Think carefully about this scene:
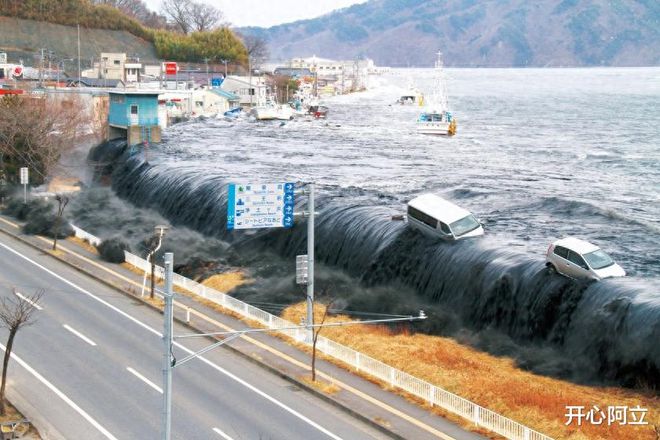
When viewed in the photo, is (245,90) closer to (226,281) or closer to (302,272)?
(226,281)

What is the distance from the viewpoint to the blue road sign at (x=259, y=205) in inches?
1479

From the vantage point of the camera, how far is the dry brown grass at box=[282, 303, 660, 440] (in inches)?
1118

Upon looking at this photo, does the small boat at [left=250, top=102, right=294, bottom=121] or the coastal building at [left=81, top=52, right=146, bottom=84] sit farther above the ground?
the coastal building at [left=81, top=52, right=146, bottom=84]

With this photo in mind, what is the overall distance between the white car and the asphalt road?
1300 cm

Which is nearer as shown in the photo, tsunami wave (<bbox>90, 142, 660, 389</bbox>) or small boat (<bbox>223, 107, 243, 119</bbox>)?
tsunami wave (<bbox>90, 142, 660, 389</bbox>)

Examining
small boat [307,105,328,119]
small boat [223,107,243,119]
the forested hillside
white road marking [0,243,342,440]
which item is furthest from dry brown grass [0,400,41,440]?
the forested hillside

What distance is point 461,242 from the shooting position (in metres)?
46.2

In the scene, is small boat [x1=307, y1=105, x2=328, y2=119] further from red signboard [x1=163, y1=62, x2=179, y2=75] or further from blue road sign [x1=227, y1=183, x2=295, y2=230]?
blue road sign [x1=227, y1=183, x2=295, y2=230]

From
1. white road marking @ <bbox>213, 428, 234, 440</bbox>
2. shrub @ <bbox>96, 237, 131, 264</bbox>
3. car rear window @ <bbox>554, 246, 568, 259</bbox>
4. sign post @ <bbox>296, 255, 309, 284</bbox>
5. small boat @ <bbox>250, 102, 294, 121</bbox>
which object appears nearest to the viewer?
white road marking @ <bbox>213, 428, 234, 440</bbox>

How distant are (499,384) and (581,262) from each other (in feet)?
28.4

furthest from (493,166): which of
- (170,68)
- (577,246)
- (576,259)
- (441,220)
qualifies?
(170,68)

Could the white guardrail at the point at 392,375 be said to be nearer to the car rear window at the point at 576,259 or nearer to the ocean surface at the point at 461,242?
the ocean surface at the point at 461,242

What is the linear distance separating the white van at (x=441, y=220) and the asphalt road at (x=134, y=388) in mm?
13823

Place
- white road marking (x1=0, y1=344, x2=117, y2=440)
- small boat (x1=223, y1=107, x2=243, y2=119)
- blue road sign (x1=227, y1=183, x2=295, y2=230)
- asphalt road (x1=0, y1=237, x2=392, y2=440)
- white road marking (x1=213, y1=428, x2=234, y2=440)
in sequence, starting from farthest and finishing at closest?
small boat (x1=223, y1=107, x2=243, y2=119) < blue road sign (x1=227, y1=183, x2=295, y2=230) < asphalt road (x1=0, y1=237, x2=392, y2=440) < white road marking (x1=0, y1=344, x2=117, y2=440) < white road marking (x1=213, y1=428, x2=234, y2=440)
